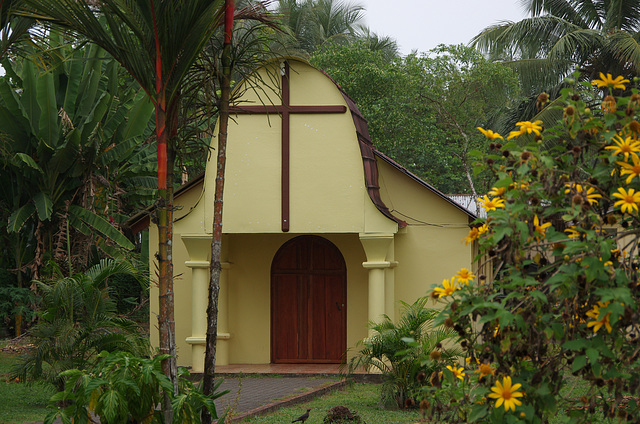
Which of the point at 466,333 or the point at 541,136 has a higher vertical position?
the point at 541,136

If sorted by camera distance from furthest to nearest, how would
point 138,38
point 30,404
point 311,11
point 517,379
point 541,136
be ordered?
point 311,11
point 30,404
point 138,38
point 541,136
point 517,379

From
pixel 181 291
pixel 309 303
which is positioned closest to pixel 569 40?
pixel 309 303

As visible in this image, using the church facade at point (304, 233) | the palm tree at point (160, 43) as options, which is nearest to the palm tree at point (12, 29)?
the palm tree at point (160, 43)

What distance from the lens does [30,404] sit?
38.3 feet

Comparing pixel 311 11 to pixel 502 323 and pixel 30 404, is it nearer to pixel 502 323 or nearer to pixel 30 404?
pixel 30 404

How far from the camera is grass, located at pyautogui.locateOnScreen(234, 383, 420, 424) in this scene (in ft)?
31.7

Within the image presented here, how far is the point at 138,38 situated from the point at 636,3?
22.4 meters

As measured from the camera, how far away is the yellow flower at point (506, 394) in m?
3.71

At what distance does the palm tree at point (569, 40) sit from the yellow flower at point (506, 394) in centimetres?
2066

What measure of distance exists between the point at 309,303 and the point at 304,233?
7.27 feet

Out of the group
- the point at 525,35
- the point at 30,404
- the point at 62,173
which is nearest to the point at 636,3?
the point at 525,35

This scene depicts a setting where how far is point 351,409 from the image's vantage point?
10672 millimetres

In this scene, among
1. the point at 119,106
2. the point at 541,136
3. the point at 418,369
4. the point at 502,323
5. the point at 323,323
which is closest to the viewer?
the point at 502,323

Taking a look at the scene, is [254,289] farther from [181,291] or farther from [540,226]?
[540,226]
